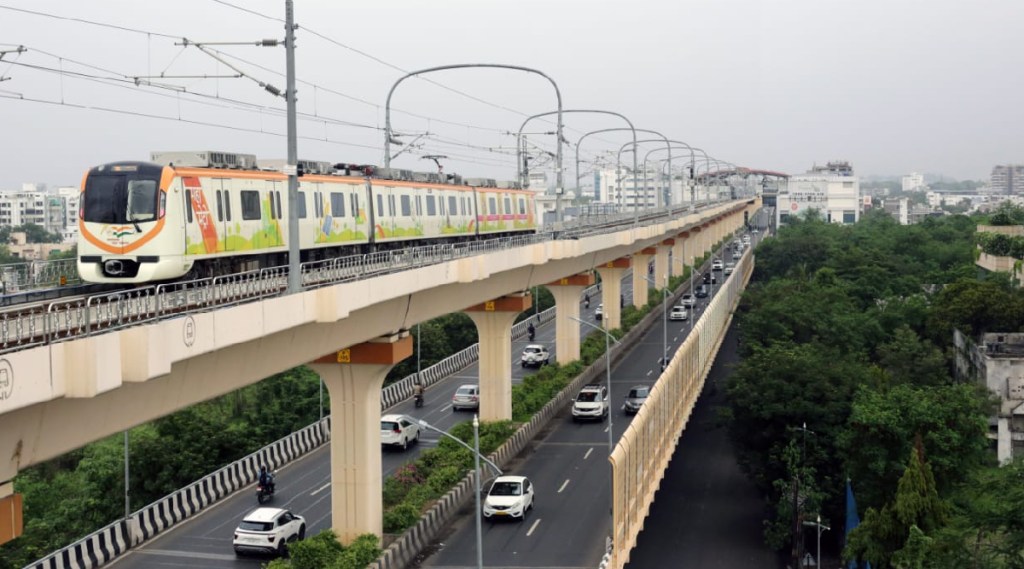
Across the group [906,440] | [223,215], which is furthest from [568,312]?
[223,215]

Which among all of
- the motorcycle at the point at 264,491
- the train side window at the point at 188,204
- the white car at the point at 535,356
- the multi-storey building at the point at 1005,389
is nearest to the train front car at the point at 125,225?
the train side window at the point at 188,204

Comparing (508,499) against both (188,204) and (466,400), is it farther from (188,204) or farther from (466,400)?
(466,400)

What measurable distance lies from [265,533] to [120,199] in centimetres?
1223

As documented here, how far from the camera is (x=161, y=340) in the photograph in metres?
17.0

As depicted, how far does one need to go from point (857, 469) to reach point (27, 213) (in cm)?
14258

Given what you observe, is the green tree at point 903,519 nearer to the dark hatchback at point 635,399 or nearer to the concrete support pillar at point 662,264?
the dark hatchback at point 635,399

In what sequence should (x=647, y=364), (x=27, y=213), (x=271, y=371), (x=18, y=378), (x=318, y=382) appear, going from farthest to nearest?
1. (x=27, y=213)
2. (x=647, y=364)
3. (x=318, y=382)
4. (x=271, y=371)
5. (x=18, y=378)

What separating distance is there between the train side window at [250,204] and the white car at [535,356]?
3975 cm

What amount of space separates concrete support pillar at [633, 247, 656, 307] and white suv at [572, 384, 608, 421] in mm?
34982

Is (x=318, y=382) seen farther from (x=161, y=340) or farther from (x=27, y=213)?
(x=27, y=213)

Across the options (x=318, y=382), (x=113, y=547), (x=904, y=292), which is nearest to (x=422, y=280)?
(x=113, y=547)

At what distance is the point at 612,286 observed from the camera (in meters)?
74.2

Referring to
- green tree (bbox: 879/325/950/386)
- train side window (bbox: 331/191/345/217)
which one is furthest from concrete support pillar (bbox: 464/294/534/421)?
green tree (bbox: 879/325/950/386)

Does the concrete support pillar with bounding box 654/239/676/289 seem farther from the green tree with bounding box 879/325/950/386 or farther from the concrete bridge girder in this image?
the concrete bridge girder
